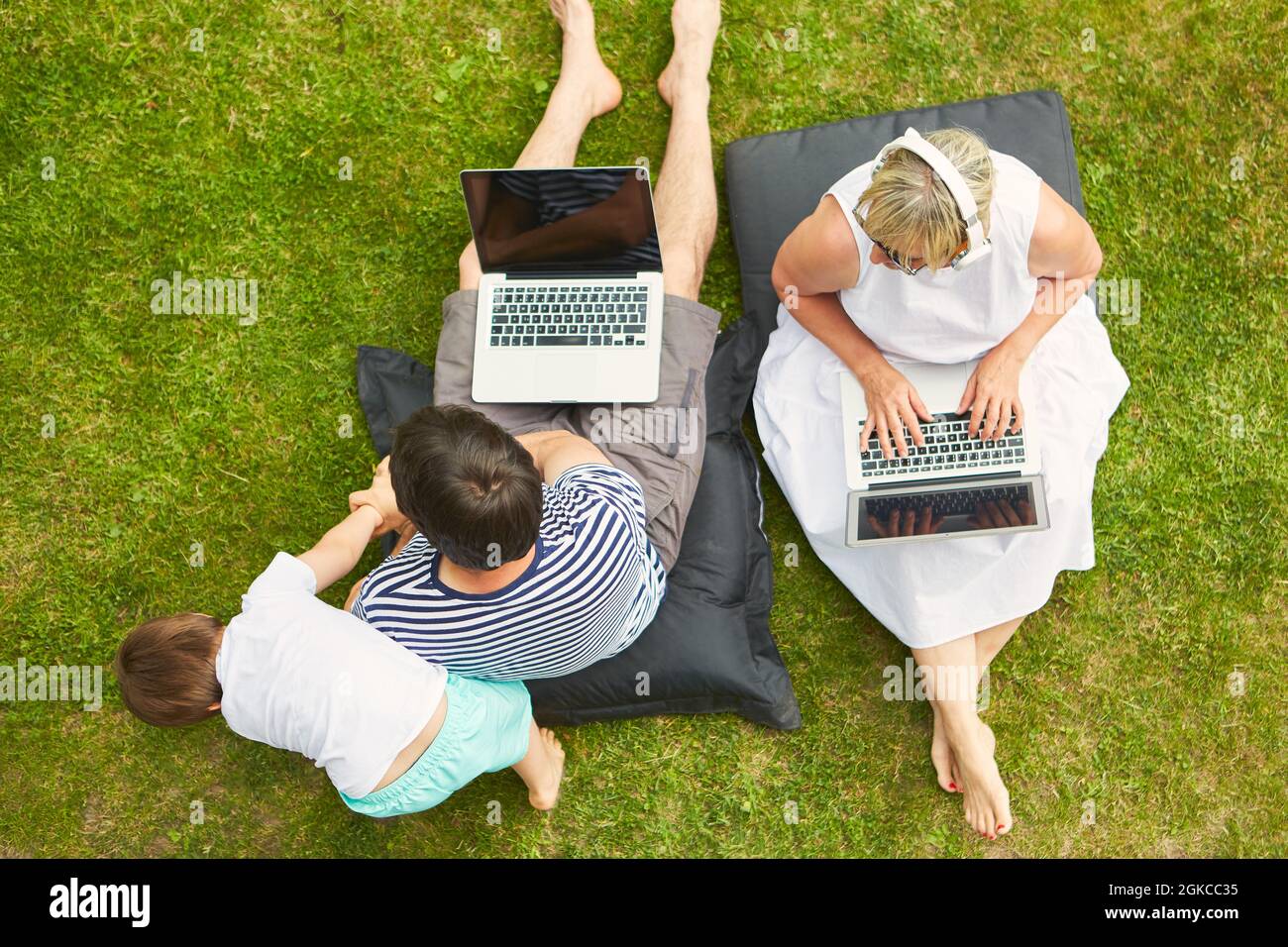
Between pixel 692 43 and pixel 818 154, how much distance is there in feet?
1.95

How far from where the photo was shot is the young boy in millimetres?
2289

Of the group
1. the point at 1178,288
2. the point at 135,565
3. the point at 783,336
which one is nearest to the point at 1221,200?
the point at 1178,288

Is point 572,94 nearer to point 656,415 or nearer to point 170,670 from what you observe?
point 656,415

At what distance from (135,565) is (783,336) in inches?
92.3

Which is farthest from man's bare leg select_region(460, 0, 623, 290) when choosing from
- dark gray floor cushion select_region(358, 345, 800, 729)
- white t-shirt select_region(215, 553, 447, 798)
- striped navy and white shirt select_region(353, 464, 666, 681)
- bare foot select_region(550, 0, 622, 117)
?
white t-shirt select_region(215, 553, 447, 798)

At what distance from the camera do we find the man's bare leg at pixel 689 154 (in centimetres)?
313

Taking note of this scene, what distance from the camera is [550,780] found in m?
3.12

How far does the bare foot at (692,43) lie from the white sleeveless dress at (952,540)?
35.2 inches

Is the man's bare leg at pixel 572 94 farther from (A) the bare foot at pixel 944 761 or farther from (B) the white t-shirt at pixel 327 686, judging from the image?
(A) the bare foot at pixel 944 761

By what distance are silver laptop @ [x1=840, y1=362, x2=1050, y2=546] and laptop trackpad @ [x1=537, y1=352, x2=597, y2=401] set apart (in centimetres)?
78

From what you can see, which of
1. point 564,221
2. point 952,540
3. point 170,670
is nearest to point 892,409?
point 952,540

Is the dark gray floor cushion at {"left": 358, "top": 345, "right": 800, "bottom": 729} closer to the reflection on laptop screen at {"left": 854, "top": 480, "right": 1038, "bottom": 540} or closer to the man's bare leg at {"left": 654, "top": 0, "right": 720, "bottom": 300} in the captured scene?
the man's bare leg at {"left": 654, "top": 0, "right": 720, "bottom": 300}

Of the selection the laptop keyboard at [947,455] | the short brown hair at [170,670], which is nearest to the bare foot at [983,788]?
the laptop keyboard at [947,455]

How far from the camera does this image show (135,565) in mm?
3326
